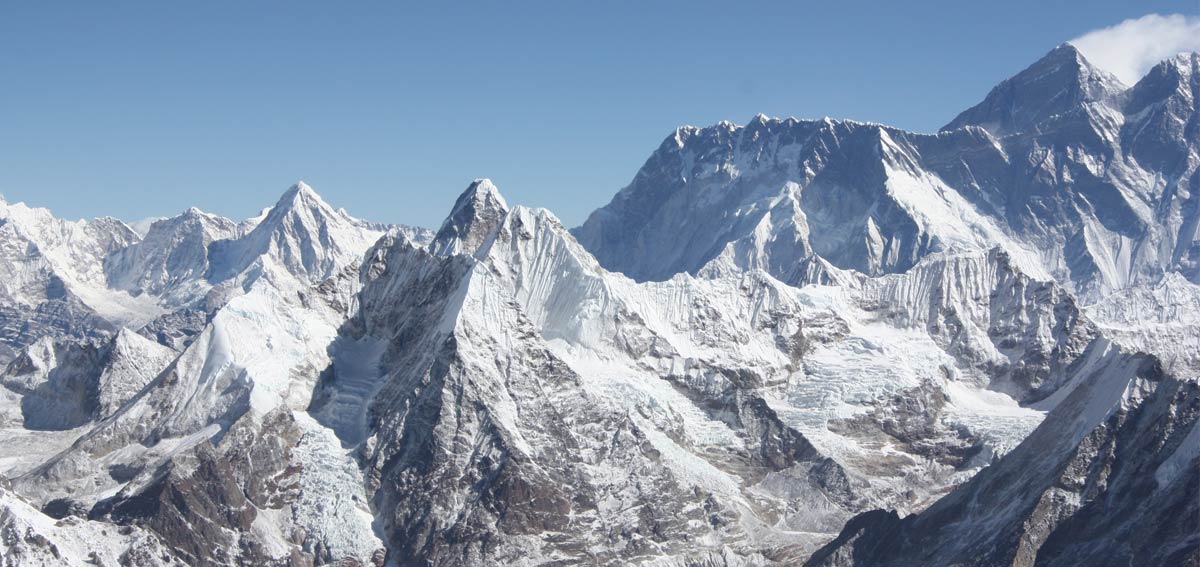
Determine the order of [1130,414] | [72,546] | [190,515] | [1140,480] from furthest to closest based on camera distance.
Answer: [190,515]
[72,546]
[1130,414]
[1140,480]

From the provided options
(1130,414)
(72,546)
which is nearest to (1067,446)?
(1130,414)

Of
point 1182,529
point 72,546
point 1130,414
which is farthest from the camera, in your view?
point 72,546

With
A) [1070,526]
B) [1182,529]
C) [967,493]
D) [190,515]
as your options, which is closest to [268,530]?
[190,515]

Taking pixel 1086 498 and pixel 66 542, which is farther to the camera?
pixel 66 542

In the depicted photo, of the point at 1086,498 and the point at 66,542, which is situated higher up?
the point at 66,542

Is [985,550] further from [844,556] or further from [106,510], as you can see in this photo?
[106,510]

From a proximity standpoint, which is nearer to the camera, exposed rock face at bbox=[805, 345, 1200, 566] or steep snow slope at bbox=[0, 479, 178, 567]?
exposed rock face at bbox=[805, 345, 1200, 566]

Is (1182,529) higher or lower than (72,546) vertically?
lower

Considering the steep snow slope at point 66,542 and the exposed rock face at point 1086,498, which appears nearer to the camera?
the exposed rock face at point 1086,498

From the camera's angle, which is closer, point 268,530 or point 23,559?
point 23,559
